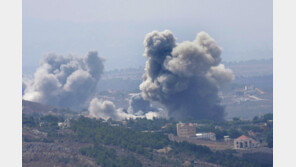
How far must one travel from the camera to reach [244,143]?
138 metres

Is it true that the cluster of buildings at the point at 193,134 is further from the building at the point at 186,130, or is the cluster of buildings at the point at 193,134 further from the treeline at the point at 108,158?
the treeline at the point at 108,158

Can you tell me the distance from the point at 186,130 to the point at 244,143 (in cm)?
1635

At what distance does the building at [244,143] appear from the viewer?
137750mm

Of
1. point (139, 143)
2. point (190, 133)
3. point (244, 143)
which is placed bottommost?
point (244, 143)

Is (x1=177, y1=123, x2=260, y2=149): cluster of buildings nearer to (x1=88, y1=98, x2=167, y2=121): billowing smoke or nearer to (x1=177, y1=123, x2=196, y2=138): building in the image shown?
(x1=177, y1=123, x2=196, y2=138): building

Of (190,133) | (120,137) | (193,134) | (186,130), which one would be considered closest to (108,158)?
(120,137)

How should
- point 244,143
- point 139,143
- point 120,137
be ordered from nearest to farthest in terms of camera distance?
1. point 139,143
2. point 120,137
3. point 244,143

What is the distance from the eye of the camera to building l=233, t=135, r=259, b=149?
13775cm

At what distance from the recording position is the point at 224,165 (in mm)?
117000

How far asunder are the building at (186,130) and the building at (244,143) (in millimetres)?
13537

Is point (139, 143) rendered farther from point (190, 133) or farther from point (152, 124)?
point (152, 124)

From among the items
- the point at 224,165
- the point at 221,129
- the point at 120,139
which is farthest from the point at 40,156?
the point at 221,129

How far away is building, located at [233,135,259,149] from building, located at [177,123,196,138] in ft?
44.4

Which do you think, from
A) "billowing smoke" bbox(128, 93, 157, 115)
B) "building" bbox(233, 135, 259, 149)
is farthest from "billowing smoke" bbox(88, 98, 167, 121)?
"building" bbox(233, 135, 259, 149)
